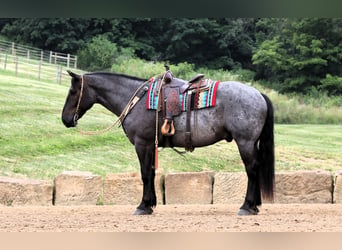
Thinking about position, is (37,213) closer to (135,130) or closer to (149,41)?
(135,130)

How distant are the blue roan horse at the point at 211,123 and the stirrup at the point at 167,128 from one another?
89 millimetres

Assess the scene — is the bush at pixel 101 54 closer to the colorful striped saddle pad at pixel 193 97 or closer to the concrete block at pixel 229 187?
the concrete block at pixel 229 187

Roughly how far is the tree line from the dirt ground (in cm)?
1472

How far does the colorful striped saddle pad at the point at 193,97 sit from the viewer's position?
715 cm

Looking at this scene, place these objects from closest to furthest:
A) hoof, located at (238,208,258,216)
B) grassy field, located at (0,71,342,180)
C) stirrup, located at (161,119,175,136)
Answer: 1. hoof, located at (238,208,258,216)
2. stirrup, located at (161,119,175,136)
3. grassy field, located at (0,71,342,180)

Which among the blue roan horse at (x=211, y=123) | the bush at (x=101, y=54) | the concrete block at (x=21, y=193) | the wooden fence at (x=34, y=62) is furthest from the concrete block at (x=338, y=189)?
the wooden fence at (x=34, y=62)

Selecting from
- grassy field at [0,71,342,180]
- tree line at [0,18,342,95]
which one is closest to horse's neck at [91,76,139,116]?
grassy field at [0,71,342,180]

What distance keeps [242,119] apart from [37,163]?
586cm

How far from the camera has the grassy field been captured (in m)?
12.2

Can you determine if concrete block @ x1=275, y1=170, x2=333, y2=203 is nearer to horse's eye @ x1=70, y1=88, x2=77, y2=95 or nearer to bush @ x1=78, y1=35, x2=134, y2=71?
horse's eye @ x1=70, y1=88, x2=77, y2=95

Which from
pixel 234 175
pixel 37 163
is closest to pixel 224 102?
pixel 234 175

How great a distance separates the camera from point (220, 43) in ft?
82.4

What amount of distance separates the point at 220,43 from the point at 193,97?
1815 cm
